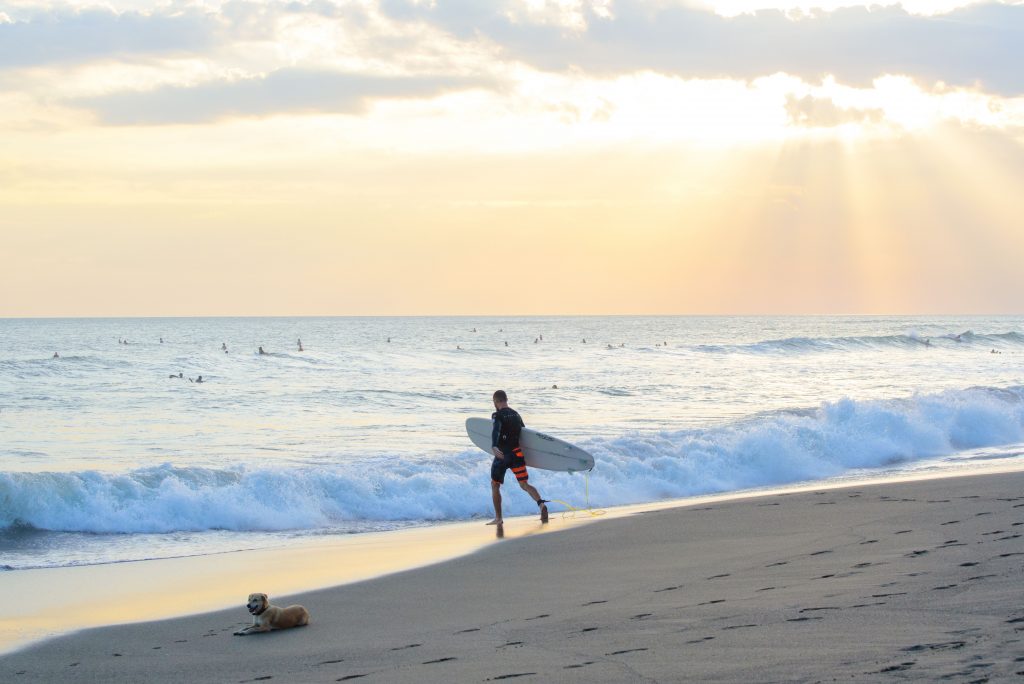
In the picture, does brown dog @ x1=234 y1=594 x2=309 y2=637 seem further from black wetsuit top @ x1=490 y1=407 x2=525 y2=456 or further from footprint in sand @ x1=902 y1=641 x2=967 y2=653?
black wetsuit top @ x1=490 y1=407 x2=525 y2=456

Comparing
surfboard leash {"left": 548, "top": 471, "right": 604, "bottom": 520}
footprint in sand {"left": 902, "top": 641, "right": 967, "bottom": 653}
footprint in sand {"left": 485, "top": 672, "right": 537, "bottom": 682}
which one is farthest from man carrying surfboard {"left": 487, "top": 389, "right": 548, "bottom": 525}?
footprint in sand {"left": 902, "top": 641, "right": 967, "bottom": 653}

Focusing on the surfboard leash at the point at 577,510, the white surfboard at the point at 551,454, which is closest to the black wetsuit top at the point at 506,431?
the white surfboard at the point at 551,454

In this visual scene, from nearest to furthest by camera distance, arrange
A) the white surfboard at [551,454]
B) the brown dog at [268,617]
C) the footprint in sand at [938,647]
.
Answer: the footprint in sand at [938,647] → the brown dog at [268,617] → the white surfboard at [551,454]

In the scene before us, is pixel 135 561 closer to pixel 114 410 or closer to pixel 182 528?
pixel 182 528

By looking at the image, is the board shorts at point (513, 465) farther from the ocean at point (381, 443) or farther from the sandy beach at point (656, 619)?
the sandy beach at point (656, 619)

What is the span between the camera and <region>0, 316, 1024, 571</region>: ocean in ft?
→ 44.2

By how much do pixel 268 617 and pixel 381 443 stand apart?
44.0 ft

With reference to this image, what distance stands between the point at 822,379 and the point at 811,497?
28.2 m

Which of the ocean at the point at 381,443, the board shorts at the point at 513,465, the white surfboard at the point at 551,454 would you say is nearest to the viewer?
the board shorts at the point at 513,465

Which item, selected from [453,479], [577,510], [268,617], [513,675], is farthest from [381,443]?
[513,675]

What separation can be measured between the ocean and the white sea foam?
34 millimetres

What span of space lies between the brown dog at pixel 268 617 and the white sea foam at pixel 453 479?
6.33 metres

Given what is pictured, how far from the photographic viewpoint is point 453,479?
1545 cm

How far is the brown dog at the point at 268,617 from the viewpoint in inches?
285
